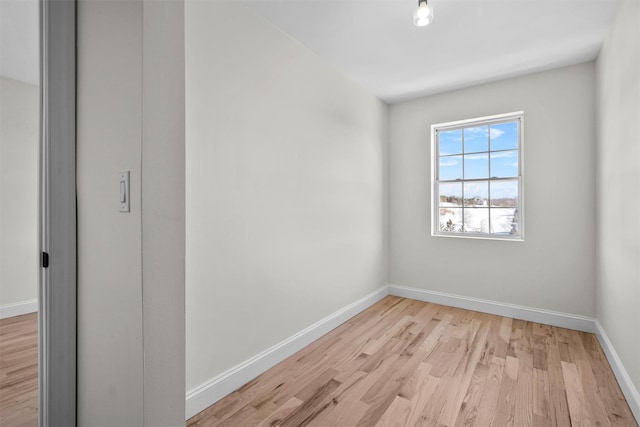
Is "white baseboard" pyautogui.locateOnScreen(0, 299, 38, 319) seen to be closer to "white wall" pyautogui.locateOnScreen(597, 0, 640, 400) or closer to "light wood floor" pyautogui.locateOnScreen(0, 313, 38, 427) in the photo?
"light wood floor" pyautogui.locateOnScreen(0, 313, 38, 427)

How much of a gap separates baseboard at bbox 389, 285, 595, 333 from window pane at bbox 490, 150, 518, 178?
4.64ft

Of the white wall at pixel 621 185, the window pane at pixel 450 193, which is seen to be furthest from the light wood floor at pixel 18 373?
the window pane at pixel 450 193

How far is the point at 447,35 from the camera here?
2.52m

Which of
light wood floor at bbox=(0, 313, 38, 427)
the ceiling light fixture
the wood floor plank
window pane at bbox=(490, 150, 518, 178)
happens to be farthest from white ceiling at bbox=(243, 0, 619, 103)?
light wood floor at bbox=(0, 313, 38, 427)

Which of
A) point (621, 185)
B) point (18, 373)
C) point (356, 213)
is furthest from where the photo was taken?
point (356, 213)

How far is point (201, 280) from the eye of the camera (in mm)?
1874

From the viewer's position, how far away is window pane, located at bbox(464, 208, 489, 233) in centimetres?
357

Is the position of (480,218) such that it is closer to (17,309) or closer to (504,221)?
(504,221)

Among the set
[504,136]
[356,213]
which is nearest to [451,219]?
[504,136]

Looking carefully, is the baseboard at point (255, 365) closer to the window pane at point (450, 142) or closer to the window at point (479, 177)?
the window at point (479, 177)

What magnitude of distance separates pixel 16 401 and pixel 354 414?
6.67 ft

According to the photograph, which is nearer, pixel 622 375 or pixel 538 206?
pixel 622 375

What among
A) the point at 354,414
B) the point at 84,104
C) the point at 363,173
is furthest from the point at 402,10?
the point at 354,414

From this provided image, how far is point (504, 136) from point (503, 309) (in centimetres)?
189
